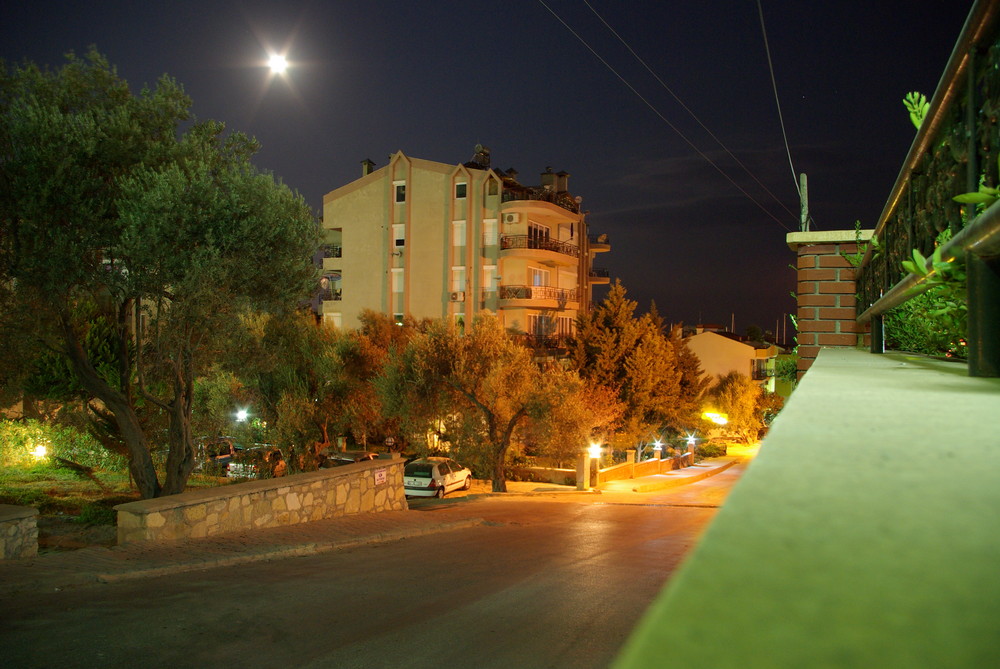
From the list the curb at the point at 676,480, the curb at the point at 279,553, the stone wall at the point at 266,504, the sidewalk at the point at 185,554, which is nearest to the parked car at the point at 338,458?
the stone wall at the point at 266,504

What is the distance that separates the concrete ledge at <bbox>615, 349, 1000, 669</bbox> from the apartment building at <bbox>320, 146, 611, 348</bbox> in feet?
114

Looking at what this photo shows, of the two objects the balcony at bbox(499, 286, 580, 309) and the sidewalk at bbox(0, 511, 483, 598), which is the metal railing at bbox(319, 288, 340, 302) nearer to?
the balcony at bbox(499, 286, 580, 309)

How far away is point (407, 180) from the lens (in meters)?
38.6

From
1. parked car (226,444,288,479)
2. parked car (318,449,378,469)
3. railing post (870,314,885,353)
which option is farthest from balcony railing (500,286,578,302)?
railing post (870,314,885,353)

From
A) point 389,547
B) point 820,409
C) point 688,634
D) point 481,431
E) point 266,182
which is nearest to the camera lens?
point 688,634

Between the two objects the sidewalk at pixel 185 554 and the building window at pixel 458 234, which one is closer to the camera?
the sidewalk at pixel 185 554

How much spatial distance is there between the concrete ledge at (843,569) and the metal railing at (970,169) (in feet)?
5.94

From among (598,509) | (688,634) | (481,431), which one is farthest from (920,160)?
(481,431)

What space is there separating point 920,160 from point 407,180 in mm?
35685

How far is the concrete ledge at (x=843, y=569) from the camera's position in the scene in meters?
0.60

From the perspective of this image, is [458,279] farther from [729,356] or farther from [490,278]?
[729,356]

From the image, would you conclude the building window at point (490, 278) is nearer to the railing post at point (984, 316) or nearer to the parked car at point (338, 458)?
the parked car at point (338, 458)

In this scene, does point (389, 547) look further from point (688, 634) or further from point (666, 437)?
point (666, 437)

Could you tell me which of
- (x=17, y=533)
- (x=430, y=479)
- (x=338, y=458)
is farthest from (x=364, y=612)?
(x=338, y=458)
